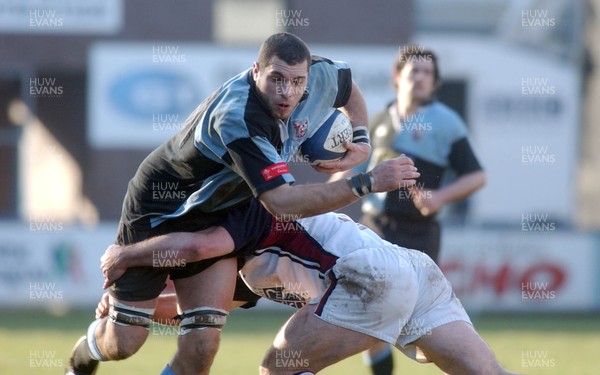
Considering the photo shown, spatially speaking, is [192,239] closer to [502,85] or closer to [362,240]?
[362,240]

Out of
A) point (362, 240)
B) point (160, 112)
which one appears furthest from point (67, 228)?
point (362, 240)

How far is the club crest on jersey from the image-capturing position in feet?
17.8

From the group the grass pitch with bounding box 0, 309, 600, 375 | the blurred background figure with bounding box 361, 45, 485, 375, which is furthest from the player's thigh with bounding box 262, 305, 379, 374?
the grass pitch with bounding box 0, 309, 600, 375

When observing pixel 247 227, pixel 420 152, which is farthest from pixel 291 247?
pixel 420 152

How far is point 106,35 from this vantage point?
15.7 m

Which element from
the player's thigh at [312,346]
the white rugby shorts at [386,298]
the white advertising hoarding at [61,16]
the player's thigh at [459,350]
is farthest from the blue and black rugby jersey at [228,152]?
the white advertising hoarding at [61,16]

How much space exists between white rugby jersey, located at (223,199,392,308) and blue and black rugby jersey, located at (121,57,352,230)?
0.16 m

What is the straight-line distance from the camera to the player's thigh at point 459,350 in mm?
4977

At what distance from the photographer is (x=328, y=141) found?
558 centimetres

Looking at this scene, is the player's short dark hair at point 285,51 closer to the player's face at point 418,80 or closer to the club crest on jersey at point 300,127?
the club crest on jersey at point 300,127

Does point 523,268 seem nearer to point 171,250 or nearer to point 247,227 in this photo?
point 247,227

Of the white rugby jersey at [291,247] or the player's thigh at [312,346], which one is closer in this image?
the player's thigh at [312,346]

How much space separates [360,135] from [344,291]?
1.22 meters

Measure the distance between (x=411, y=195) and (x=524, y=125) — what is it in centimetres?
939
